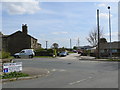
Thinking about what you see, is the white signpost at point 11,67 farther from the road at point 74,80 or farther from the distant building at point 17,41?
the distant building at point 17,41

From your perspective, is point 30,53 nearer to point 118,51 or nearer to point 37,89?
point 118,51

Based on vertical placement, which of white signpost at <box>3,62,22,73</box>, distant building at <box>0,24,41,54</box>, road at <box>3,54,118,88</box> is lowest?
road at <box>3,54,118,88</box>

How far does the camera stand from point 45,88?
9828mm

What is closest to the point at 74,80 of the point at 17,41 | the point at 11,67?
the point at 11,67

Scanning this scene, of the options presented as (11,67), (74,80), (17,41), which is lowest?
(74,80)

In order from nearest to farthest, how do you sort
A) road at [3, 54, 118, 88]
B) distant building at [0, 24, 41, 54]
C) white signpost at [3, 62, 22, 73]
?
road at [3, 54, 118, 88] → white signpost at [3, 62, 22, 73] → distant building at [0, 24, 41, 54]

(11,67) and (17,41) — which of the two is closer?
(11,67)

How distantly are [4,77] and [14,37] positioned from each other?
5044 cm

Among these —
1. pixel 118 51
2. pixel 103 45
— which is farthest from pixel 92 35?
pixel 118 51

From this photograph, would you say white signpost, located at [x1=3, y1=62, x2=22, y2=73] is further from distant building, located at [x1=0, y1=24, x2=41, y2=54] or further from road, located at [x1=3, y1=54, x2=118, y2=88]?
distant building, located at [x1=0, y1=24, x2=41, y2=54]

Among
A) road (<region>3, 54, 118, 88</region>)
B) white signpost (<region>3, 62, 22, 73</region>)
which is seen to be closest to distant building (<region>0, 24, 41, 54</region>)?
road (<region>3, 54, 118, 88</region>)

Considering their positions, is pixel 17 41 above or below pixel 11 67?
above

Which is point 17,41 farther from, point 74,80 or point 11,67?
point 74,80

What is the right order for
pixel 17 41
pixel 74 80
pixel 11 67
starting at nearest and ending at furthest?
pixel 74 80 → pixel 11 67 → pixel 17 41
